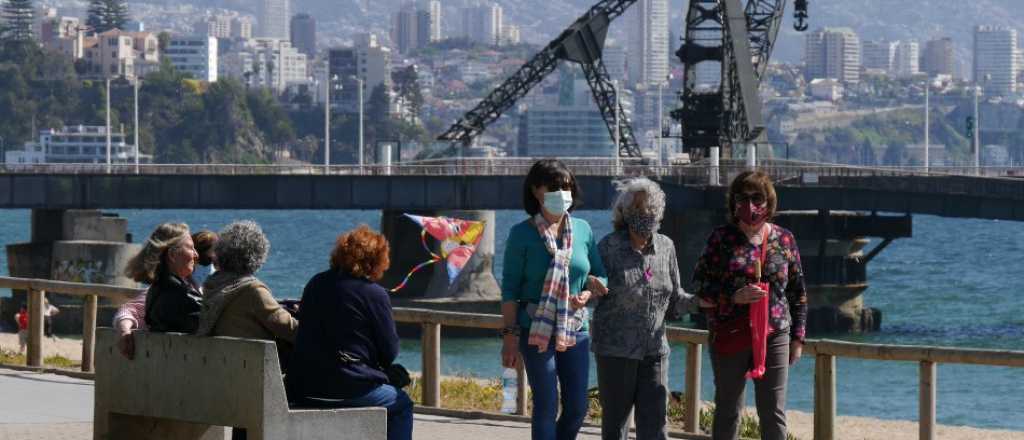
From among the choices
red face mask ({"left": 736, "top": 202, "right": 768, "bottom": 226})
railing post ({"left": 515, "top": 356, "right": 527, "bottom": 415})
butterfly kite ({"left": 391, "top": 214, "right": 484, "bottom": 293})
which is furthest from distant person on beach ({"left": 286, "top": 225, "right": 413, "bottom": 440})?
butterfly kite ({"left": 391, "top": 214, "right": 484, "bottom": 293})

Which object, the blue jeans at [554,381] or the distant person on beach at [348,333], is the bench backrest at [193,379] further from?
the blue jeans at [554,381]

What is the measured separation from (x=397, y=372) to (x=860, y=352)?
13.7 feet

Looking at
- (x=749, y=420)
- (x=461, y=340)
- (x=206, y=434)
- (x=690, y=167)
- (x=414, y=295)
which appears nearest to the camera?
(x=206, y=434)

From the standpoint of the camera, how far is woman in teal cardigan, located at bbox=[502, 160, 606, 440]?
13.1 meters

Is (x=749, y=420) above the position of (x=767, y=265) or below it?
below

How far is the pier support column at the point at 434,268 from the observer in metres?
66.8

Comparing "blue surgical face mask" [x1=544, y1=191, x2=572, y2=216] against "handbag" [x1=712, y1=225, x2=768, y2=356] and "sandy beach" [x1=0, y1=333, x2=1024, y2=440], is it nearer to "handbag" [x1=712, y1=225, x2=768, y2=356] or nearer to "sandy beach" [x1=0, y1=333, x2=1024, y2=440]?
"handbag" [x1=712, y1=225, x2=768, y2=356]

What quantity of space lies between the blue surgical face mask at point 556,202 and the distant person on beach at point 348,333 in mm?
1113

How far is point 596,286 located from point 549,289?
0.95ft

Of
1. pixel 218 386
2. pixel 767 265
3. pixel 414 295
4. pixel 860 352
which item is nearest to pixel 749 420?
pixel 860 352

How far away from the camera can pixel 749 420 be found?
19.3 meters

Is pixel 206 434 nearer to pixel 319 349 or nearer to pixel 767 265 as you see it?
pixel 319 349

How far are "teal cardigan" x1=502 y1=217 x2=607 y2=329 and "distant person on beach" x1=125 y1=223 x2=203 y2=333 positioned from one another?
1.92 metres

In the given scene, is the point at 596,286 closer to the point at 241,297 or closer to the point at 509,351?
the point at 509,351
